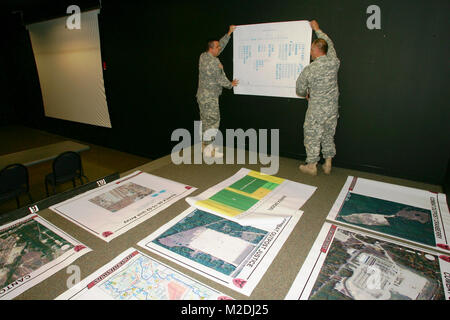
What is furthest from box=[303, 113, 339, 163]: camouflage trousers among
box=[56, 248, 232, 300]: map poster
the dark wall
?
box=[56, 248, 232, 300]: map poster

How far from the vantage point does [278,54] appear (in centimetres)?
277

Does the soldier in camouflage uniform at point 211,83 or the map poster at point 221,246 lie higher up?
the soldier in camouflage uniform at point 211,83

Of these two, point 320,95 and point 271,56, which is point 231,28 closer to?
point 271,56

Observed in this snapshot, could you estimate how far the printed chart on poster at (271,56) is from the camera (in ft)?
8.63

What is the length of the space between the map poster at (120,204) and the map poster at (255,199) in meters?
A: 0.24

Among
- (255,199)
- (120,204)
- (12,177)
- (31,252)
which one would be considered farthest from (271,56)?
(12,177)

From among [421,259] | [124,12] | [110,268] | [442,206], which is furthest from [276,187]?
[124,12]

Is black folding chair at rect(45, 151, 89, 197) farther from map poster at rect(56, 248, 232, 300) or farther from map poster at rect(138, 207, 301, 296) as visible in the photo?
map poster at rect(56, 248, 232, 300)

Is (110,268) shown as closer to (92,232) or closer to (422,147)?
(92,232)

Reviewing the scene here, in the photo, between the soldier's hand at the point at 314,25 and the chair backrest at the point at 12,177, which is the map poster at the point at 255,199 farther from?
the chair backrest at the point at 12,177

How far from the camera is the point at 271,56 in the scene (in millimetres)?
2812

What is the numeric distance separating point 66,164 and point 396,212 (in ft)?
10.3
